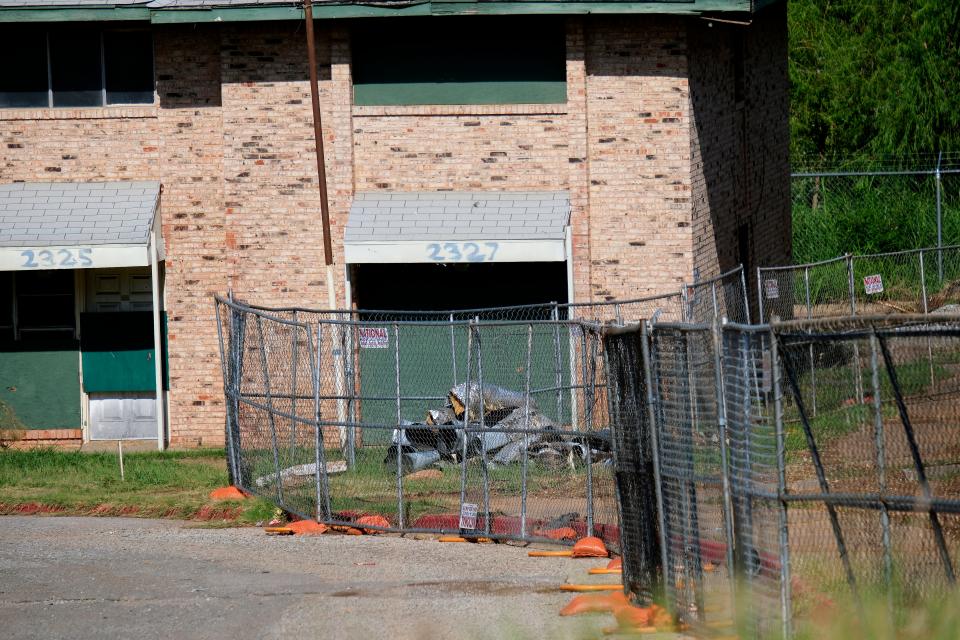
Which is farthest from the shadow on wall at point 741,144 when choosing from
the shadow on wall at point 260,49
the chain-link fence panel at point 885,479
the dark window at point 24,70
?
the chain-link fence panel at point 885,479

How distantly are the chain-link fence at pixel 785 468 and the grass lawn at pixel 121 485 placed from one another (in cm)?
634

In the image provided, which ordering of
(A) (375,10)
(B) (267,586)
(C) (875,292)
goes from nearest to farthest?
(B) (267,586), (A) (375,10), (C) (875,292)

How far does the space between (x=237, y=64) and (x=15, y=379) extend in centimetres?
590

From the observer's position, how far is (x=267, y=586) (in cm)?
1132

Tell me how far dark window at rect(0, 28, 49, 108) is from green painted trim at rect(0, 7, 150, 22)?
86cm

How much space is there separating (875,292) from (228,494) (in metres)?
14.0

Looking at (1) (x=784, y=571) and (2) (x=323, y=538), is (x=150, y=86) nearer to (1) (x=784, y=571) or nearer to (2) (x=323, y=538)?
(2) (x=323, y=538)

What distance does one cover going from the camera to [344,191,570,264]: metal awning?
19469 mm

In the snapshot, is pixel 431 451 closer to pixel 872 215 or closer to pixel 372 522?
pixel 372 522

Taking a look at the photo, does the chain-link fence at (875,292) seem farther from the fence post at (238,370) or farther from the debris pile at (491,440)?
the fence post at (238,370)

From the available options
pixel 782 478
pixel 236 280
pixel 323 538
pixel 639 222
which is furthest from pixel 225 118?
pixel 782 478

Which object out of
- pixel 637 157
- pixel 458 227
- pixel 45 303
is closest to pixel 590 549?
pixel 458 227

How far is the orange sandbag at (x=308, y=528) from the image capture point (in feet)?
45.1

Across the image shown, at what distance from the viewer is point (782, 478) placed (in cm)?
804
